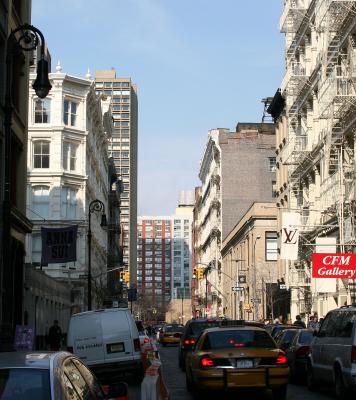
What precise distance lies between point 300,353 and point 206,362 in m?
6.10

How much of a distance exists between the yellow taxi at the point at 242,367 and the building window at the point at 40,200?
1996 inches

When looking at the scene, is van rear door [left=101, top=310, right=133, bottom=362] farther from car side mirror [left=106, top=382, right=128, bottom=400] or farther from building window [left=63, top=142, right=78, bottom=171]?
building window [left=63, top=142, right=78, bottom=171]

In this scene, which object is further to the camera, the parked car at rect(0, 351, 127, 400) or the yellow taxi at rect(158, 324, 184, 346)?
the yellow taxi at rect(158, 324, 184, 346)

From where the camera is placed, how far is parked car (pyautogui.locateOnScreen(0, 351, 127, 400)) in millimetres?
5969

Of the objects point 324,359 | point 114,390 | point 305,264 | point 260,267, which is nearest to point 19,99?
point 324,359

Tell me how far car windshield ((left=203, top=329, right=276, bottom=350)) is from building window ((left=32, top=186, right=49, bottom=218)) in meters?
50.2

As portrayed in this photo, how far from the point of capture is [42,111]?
6688 cm

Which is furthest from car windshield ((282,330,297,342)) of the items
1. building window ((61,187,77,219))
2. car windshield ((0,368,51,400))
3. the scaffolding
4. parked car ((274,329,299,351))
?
building window ((61,187,77,219))

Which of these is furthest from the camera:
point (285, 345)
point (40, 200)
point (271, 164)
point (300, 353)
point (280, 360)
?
point (271, 164)

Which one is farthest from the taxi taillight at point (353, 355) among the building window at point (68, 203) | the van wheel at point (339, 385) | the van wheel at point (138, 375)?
the building window at point (68, 203)

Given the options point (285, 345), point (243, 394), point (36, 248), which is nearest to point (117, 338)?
point (243, 394)

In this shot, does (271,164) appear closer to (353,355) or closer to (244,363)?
(353,355)

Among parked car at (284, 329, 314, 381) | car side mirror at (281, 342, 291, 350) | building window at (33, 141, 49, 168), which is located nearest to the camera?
parked car at (284, 329, 314, 381)

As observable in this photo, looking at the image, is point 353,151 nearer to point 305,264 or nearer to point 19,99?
point 305,264
